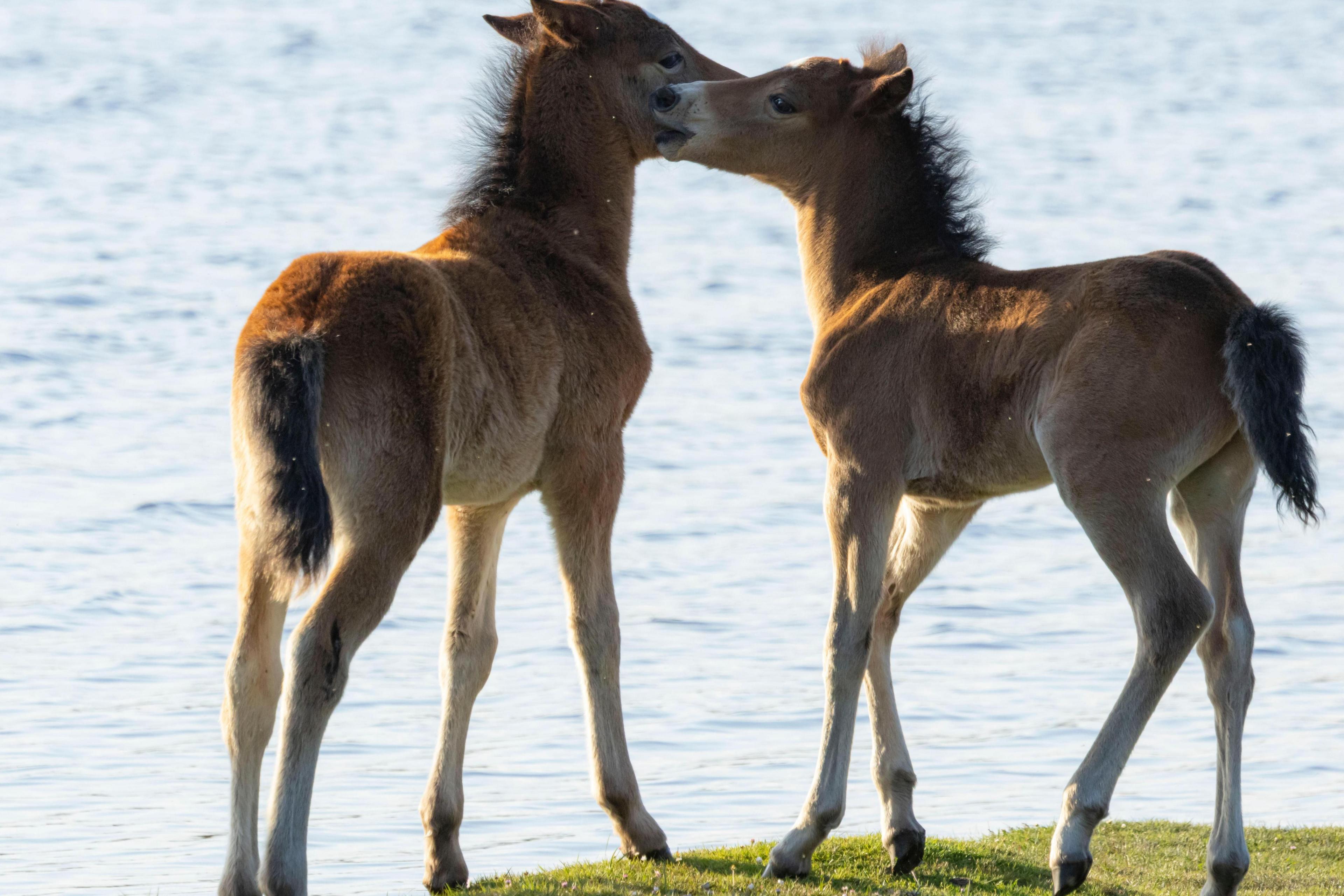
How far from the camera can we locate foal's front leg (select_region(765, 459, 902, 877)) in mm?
5340

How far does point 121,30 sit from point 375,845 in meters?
26.4

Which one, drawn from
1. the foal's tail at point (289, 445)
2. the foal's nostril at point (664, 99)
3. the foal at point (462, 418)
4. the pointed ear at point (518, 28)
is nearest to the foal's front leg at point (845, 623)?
the foal at point (462, 418)

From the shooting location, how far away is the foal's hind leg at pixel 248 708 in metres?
4.80

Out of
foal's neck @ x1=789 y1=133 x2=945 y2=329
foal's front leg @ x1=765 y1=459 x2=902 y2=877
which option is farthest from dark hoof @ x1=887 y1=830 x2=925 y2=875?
foal's neck @ x1=789 y1=133 x2=945 y2=329

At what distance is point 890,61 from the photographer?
633 cm

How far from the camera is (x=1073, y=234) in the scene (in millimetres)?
22906

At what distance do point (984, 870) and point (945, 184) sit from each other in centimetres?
245

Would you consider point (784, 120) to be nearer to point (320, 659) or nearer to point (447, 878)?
point (320, 659)

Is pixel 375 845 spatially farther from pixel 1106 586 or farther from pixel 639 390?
pixel 1106 586

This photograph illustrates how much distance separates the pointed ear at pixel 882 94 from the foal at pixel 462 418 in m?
0.75

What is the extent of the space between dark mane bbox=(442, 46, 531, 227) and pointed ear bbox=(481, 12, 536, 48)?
1.6 inches

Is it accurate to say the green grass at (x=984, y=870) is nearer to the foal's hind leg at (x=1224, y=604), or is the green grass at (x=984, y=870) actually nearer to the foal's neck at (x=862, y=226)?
the foal's hind leg at (x=1224, y=604)

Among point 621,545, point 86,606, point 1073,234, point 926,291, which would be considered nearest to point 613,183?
point 926,291

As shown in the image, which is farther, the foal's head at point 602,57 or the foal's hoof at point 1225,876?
the foal's head at point 602,57
